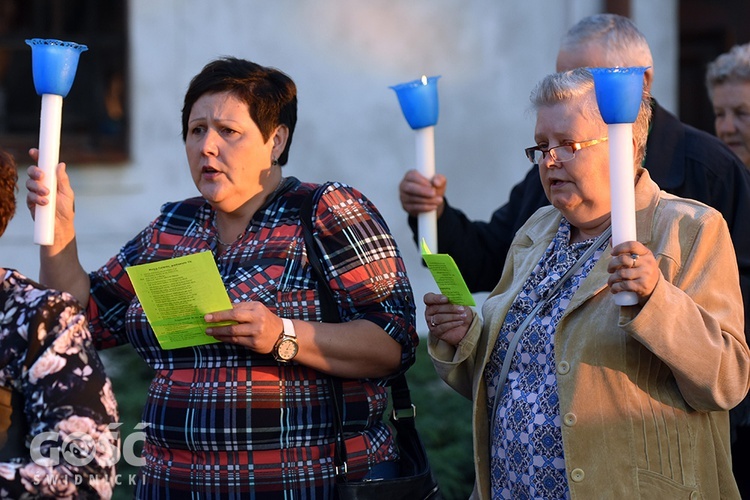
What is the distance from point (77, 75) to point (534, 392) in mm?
4907

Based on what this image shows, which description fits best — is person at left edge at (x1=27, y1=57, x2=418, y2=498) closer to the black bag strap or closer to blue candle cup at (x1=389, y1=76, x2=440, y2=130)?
the black bag strap

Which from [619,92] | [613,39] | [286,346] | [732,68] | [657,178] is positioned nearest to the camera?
[619,92]

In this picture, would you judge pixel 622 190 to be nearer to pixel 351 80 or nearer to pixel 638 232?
pixel 638 232

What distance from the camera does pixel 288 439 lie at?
9.52 feet

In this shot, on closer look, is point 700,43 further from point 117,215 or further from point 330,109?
point 117,215

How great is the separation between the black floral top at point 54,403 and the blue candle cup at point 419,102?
1233mm

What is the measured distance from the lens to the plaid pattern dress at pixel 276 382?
9.47ft

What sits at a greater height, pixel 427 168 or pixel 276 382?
pixel 427 168

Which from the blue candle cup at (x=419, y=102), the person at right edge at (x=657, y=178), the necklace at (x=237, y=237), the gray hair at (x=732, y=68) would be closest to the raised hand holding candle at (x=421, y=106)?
the blue candle cup at (x=419, y=102)

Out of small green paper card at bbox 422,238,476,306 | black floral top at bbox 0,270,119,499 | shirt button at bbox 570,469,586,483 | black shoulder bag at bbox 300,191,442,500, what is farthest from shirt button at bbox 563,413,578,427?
black floral top at bbox 0,270,119,499

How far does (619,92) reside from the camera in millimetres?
2365

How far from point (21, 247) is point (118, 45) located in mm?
1360

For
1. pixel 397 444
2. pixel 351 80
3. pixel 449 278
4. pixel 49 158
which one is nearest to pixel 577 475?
pixel 449 278

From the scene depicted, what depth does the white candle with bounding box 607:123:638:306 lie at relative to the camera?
2.40 metres
